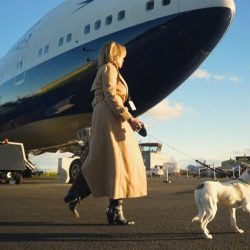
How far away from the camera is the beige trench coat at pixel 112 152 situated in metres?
4.89

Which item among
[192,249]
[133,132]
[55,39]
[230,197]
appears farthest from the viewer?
[55,39]

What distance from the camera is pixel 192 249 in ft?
12.1

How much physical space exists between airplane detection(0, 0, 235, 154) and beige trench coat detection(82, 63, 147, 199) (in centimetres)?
561

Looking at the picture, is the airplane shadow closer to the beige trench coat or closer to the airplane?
the beige trench coat

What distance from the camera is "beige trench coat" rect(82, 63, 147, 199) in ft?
16.0

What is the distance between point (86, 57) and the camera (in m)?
12.0

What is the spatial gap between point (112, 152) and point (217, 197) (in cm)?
129

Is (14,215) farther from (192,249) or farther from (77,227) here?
(192,249)

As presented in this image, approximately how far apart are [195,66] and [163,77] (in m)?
0.82

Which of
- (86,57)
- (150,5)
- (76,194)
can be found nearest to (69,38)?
(86,57)

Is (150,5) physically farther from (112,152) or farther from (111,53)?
(112,152)

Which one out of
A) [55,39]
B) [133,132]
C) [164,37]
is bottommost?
[133,132]

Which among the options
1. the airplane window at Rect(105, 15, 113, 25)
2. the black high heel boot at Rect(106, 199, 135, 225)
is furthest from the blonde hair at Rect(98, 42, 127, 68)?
the airplane window at Rect(105, 15, 113, 25)

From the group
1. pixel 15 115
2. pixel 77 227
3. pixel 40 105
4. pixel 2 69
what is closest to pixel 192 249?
pixel 77 227
